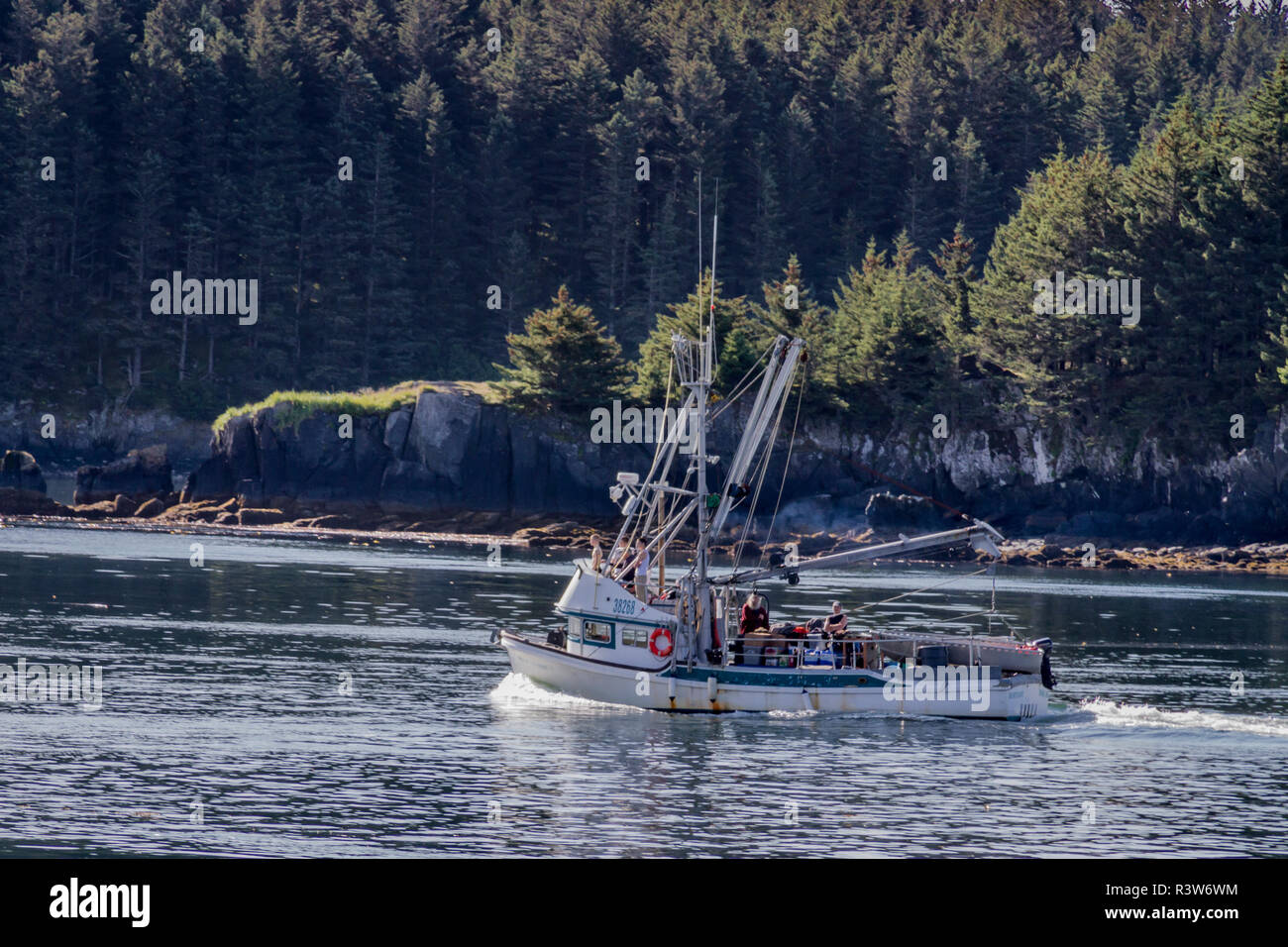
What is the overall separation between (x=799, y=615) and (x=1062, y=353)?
5349cm

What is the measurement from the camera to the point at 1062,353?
112 metres

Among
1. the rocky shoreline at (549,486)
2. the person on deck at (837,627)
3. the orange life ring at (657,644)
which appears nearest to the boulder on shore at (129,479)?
the rocky shoreline at (549,486)

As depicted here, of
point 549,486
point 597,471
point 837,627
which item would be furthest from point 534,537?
point 837,627

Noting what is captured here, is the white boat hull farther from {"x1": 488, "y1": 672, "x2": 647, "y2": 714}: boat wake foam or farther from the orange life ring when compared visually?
{"x1": 488, "y1": 672, "x2": 647, "y2": 714}: boat wake foam

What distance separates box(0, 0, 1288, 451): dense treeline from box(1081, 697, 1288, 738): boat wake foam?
245 ft

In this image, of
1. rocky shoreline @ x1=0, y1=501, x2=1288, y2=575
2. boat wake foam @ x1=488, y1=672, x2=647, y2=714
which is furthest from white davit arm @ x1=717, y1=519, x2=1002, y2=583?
rocky shoreline @ x1=0, y1=501, x2=1288, y2=575

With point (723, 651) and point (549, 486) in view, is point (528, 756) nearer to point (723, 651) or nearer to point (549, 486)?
point (723, 651)

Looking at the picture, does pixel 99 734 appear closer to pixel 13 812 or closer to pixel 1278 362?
pixel 13 812

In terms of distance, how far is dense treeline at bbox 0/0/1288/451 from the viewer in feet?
474

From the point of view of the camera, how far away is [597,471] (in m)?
112

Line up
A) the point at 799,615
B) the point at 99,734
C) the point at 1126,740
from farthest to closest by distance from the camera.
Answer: the point at 799,615, the point at 1126,740, the point at 99,734

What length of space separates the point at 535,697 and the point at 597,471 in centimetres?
6702
